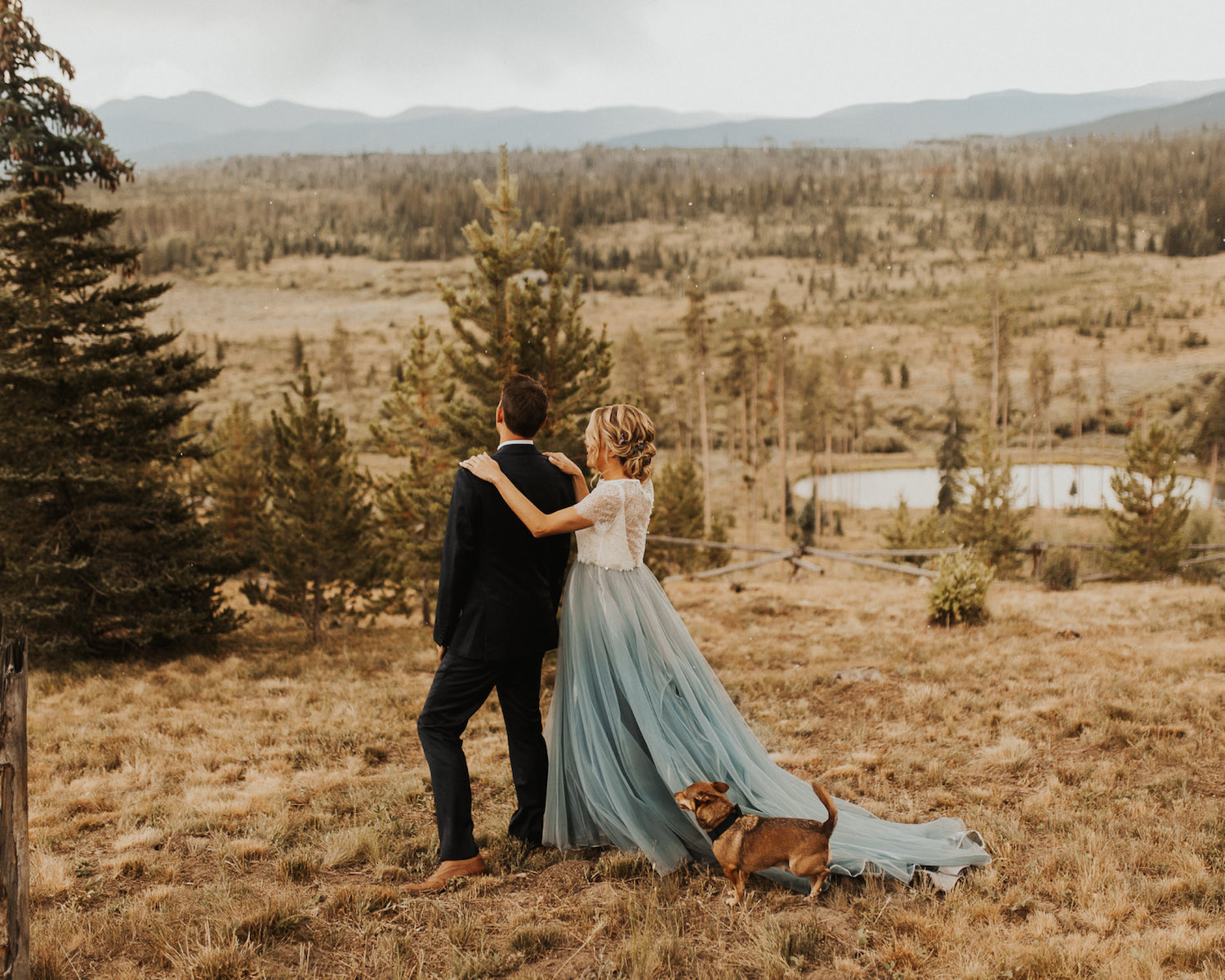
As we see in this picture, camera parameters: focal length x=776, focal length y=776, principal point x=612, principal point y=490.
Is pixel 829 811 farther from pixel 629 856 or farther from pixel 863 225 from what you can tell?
pixel 863 225

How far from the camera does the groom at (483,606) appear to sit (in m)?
4.17

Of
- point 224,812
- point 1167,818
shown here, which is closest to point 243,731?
point 224,812

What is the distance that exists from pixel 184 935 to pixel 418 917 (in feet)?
3.52

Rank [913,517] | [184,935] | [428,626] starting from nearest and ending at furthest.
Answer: [184,935] → [428,626] → [913,517]

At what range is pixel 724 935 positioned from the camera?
3.71 meters

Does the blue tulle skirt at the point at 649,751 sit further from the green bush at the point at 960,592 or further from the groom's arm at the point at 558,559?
the green bush at the point at 960,592

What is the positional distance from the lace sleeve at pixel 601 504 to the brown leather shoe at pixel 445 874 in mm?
2034

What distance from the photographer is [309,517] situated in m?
16.1

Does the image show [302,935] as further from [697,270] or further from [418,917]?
[697,270]

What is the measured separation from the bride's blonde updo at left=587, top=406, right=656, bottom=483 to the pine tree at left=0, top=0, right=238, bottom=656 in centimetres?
958

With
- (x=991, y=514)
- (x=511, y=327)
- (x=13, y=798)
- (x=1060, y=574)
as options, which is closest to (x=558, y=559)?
(x=13, y=798)

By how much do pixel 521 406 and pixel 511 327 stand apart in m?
6.31

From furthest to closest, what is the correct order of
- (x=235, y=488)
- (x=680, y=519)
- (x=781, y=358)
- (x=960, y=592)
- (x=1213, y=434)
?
(x=1213, y=434)
(x=781, y=358)
(x=680, y=519)
(x=235, y=488)
(x=960, y=592)

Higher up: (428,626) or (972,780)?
(972,780)
